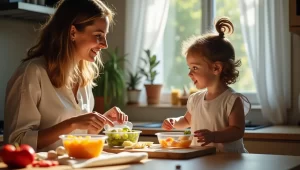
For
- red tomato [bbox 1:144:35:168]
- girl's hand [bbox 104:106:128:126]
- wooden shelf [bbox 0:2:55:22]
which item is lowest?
red tomato [bbox 1:144:35:168]

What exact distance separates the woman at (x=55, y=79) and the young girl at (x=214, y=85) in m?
0.40

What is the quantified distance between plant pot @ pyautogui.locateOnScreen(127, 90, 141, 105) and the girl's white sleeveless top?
164 centimetres

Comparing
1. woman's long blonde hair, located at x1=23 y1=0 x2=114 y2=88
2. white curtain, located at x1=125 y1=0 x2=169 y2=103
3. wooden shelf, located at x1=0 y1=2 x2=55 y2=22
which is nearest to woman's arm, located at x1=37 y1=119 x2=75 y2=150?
woman's long blonde hair, located at x1=23 y1=0 x2=114 y2=88

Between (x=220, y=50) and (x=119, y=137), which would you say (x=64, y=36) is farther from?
(x=220, y=50)

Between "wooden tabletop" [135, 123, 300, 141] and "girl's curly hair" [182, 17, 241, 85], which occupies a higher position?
"girl's curly hair" [182, 17, 241, 85]

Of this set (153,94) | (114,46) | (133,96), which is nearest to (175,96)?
(153,94)

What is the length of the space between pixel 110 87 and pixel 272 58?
121 cm

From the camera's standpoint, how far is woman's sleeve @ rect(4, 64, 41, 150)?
224 cm

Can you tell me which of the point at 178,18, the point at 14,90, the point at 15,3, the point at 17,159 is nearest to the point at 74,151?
the point at 17,159

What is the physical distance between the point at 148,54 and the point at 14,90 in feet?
6.46

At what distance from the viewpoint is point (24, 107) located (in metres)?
2.26

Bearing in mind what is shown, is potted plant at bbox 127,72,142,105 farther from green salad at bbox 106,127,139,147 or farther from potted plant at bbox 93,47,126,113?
green salad at bbox 106,127,139,147

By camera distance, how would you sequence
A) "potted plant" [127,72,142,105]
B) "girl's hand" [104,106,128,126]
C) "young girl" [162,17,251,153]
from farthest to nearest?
"potted plant" [127,72,142,105] → "young girl" [162,17,251,153] → "girl's hand" [104,106,128,126]

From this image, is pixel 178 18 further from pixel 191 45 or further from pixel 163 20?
pixel 191 45
